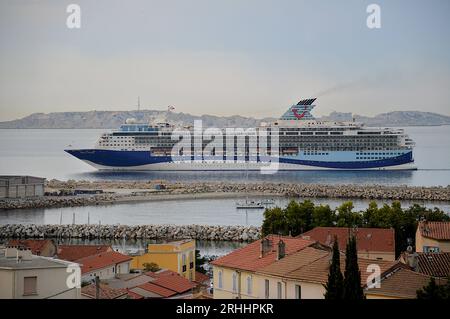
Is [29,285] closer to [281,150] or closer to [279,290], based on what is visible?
[279,290]

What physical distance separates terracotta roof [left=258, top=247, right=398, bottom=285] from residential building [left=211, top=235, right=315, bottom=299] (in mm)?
164

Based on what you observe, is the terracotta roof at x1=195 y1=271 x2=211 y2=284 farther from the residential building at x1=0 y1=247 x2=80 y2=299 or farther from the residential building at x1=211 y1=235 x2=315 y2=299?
the residential building at x1=0 y1=247 x2=80 y2=299

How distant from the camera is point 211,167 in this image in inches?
1511

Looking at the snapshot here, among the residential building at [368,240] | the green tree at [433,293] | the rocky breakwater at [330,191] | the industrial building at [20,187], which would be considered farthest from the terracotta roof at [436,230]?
the industrial building at [20,187]

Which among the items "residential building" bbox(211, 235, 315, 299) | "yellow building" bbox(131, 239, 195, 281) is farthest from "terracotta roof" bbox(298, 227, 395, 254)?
"residential building" bbox(211, 235, 315, 299)

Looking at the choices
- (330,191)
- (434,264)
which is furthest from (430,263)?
(330,191)

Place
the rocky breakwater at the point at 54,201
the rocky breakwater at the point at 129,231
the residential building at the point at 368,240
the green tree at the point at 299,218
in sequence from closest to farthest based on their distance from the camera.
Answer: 1. the residential building at the point at 368,240
2. the green tree at the point at 299,218
3. the rocky breakwater at the point at 129,231
4. the rocky breakwater at the point at 54,201

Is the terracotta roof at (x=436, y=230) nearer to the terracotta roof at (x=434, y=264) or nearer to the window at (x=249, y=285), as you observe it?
the terracotta roof at (x=434, y=264)

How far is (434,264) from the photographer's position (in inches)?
289

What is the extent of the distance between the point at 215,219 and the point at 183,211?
8.13ft

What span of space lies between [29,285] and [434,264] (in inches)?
125

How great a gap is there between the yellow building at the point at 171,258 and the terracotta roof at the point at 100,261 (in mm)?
487

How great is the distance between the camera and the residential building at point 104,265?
8711mm
